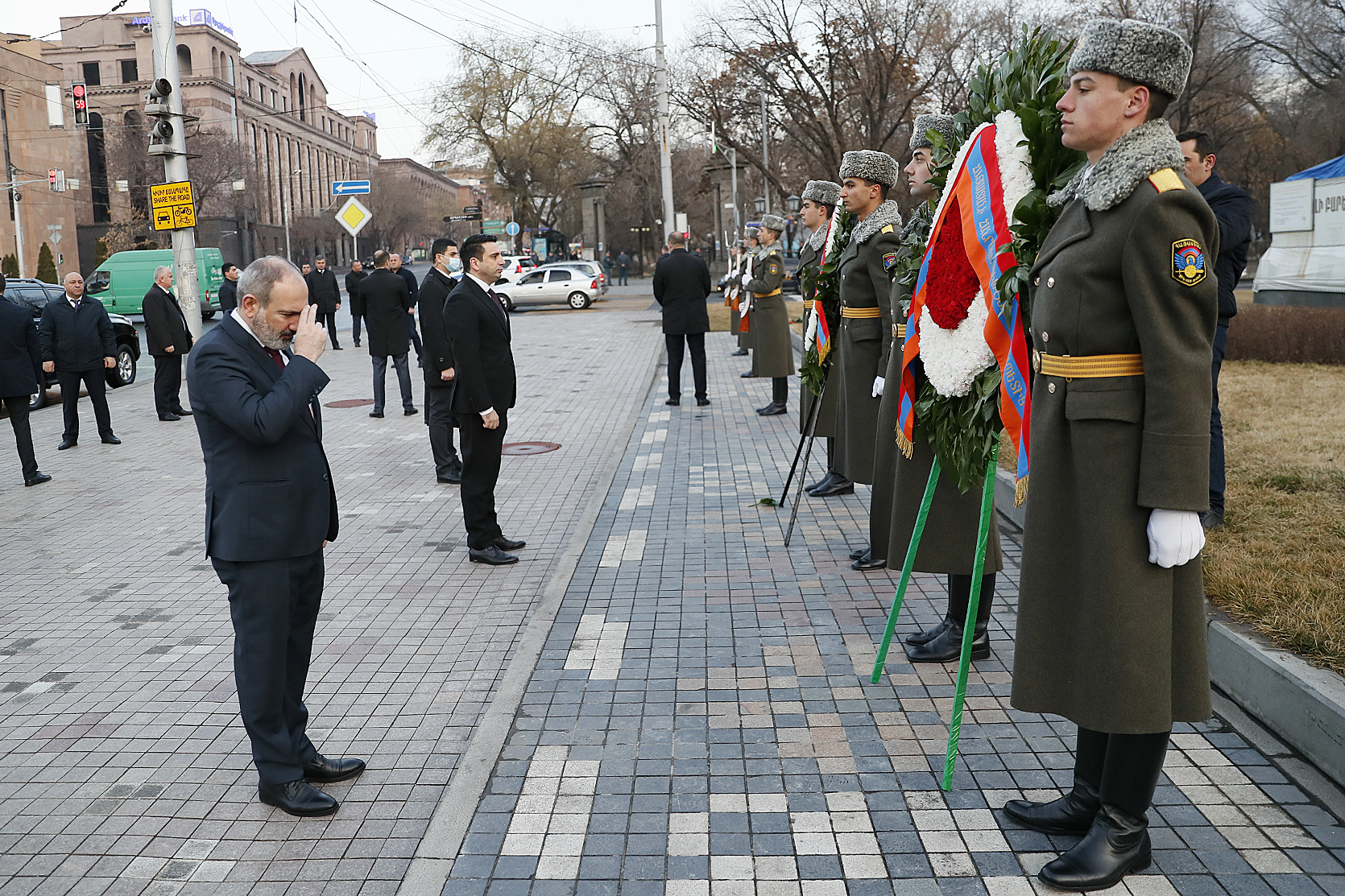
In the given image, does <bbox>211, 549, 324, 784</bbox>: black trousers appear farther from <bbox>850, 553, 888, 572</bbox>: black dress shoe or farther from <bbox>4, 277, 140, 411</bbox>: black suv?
<bbox>4, 277, 140, 411</bbox>: black suv

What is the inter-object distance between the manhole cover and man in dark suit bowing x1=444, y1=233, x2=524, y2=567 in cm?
394

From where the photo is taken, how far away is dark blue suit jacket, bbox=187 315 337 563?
3.55 metres

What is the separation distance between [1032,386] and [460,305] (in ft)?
13.9

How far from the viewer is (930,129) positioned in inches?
199

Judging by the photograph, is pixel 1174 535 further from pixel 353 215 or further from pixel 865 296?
pixel 353 215

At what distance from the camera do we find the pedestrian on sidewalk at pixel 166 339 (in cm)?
1358

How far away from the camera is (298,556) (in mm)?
3789

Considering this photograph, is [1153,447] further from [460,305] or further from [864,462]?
[460,305]

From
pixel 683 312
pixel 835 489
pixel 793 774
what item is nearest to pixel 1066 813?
pixel 793 774

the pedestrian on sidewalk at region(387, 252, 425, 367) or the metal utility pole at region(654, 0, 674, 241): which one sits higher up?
the metal utility pole at region(654, 0, 674, 241)

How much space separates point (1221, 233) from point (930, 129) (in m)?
2.33

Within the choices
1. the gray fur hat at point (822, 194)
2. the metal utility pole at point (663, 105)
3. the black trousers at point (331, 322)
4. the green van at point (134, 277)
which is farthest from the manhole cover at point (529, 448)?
the green van at point (134, 277)

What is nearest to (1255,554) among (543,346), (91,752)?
(91,752)

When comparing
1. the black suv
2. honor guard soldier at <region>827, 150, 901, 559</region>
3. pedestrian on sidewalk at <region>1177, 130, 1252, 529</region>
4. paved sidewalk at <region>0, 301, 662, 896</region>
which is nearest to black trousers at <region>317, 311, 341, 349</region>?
the black suv
